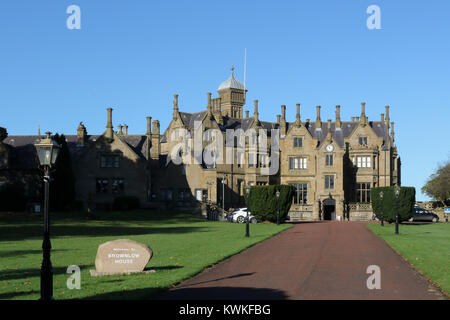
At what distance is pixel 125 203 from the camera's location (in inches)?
2721

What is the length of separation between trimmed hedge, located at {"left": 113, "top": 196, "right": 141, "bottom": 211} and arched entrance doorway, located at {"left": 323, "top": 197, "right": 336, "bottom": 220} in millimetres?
23986

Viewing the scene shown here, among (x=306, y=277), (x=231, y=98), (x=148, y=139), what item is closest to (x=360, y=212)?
(x=148, y=139)

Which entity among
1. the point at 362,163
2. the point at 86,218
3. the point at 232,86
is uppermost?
the point at 232,86

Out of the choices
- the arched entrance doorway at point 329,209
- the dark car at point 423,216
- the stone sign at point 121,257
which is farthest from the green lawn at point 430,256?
the arched entrance doorway at point 329,209

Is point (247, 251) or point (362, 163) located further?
point (362, 163)

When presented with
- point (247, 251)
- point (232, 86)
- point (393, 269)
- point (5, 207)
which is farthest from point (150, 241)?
point (232, 86)

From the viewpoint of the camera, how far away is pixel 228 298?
656 inches

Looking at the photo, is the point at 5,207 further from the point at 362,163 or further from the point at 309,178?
the point at 362,163

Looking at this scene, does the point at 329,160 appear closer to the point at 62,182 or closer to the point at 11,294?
the point at 62,182

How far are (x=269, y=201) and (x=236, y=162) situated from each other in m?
20.0

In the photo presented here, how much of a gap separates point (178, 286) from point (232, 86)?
96.0 metres

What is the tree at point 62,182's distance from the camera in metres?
65.1

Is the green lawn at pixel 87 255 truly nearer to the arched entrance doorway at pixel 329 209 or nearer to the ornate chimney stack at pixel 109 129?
the ornate chimney stack at pixel 109 129

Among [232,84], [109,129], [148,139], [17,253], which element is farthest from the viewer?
[232,84]
